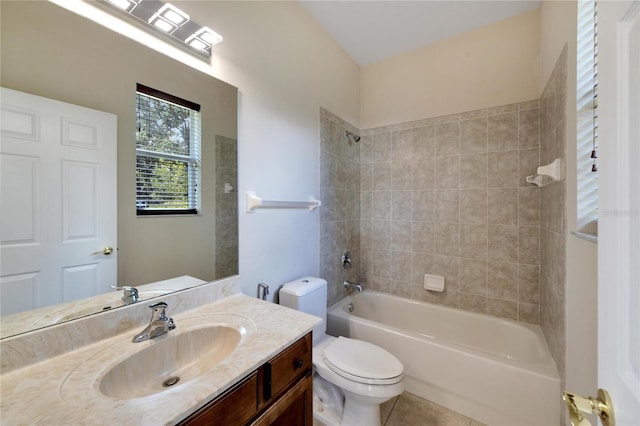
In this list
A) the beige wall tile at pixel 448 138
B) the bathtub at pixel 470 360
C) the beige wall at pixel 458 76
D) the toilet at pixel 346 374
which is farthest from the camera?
A: the beige wall tile at pixel 448 138

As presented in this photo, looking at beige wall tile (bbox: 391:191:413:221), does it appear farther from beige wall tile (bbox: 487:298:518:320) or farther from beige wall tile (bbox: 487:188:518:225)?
beige wall tile (bbox: 487:298:518:320)

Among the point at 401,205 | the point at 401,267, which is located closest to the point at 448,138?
the point at 401,205

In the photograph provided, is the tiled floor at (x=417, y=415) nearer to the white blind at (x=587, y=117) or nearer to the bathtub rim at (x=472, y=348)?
the bathtub rim at (x=472, y=348)

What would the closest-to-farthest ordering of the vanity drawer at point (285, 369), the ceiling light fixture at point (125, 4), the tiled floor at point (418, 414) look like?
the vanity drawer at point (285, 369)
the ceiling light fixture at point (125, 4)
the tiled floor at point (418, 414)

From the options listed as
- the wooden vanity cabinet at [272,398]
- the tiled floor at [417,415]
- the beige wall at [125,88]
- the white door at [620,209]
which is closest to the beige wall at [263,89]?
the beige wall at [125,88]

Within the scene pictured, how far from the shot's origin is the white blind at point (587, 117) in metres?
1.04

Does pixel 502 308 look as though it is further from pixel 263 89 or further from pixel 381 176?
pixel 263 89

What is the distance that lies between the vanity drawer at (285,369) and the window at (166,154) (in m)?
0.78

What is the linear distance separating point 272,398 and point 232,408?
0.58 ft

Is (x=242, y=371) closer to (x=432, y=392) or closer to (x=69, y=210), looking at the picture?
(x=69, y=210)

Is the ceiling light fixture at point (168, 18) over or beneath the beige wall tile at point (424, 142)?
over

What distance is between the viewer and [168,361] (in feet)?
2.95

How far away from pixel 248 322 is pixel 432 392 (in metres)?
1.48

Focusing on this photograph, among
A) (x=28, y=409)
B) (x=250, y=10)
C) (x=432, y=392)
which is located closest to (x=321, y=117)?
(x=250, y=10)
